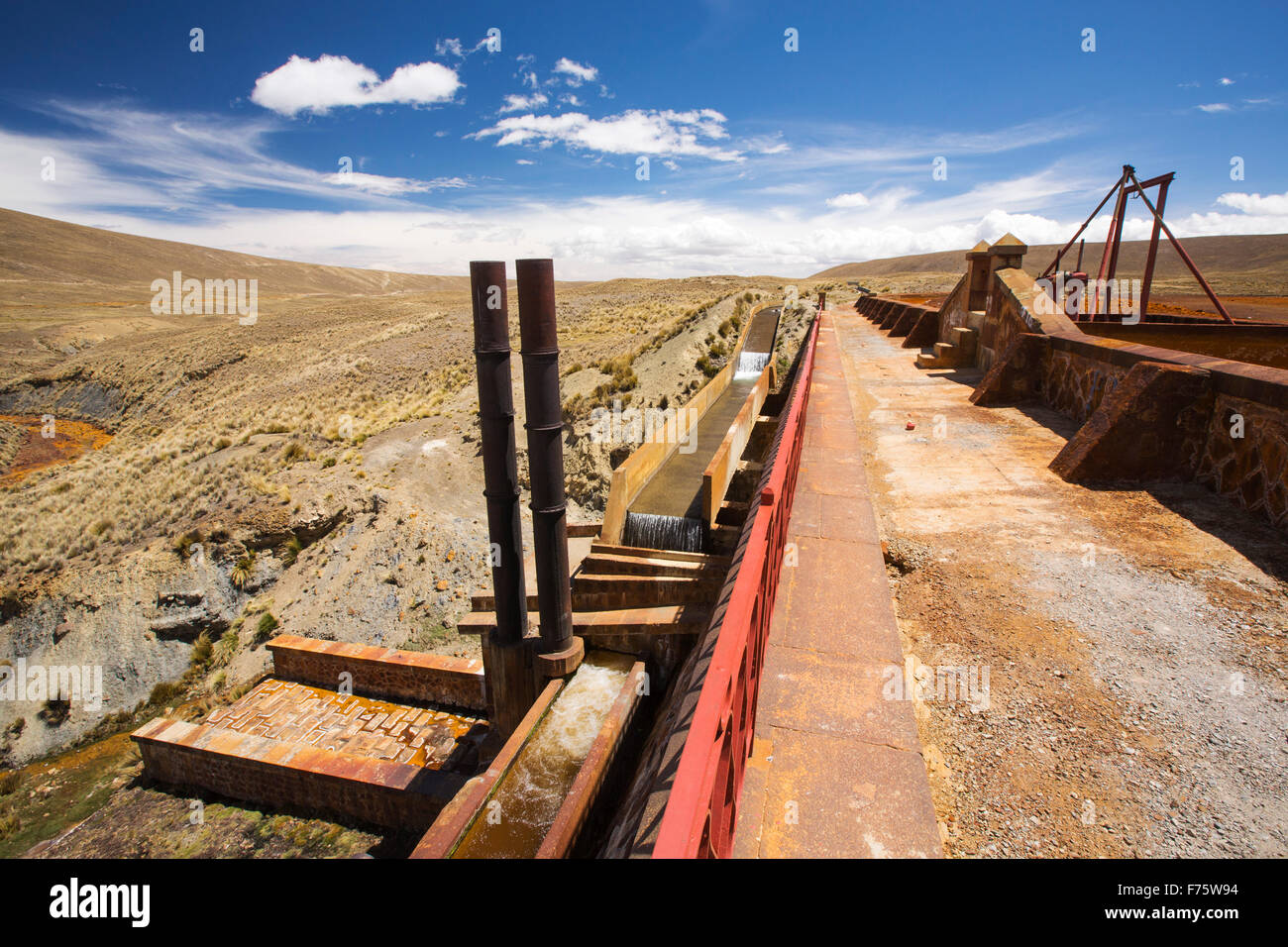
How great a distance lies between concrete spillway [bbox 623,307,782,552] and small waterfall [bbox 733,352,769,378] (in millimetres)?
5208

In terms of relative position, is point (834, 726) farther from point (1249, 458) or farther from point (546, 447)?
point (546, 447)

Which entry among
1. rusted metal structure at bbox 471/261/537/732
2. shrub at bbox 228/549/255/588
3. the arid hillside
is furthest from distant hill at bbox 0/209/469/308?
rusted metal structure at bbox 471/261/537/732

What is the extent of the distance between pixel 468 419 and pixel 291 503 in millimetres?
8287

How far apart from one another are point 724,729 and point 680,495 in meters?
13.0

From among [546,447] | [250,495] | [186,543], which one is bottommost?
[186,543]

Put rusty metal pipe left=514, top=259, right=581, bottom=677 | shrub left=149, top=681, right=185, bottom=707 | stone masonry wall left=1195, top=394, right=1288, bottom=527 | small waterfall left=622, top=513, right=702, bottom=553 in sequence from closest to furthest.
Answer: stone masonry wall left=1195, top=394, right=1288, bottom=527 → rusty metal pipe left=514, top=259, right=581, bottom=677 → small waterfall left=622, top=513, right=702, bottom=553 → shrub left=149, top=681, right=185, bottom=707

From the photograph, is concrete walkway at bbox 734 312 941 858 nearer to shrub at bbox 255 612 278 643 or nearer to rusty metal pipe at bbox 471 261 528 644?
rusty metal pipe at bbox 471 261 528 644

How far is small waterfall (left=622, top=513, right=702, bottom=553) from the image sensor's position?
13039mm

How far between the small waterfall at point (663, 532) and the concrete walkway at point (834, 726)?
26.7 ft

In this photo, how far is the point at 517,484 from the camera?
25.1 ft

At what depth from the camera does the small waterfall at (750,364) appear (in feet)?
94.5

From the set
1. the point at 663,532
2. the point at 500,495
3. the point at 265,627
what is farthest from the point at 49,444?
the point at 500,495

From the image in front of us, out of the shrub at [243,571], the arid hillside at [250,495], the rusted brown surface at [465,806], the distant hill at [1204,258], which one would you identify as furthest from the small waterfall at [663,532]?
the distant hill at [1204,258]

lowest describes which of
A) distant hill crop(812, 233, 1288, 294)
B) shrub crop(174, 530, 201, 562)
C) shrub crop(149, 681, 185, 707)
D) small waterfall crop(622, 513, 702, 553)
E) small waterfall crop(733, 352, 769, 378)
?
shrub crop(149, 681, 185, 707)
